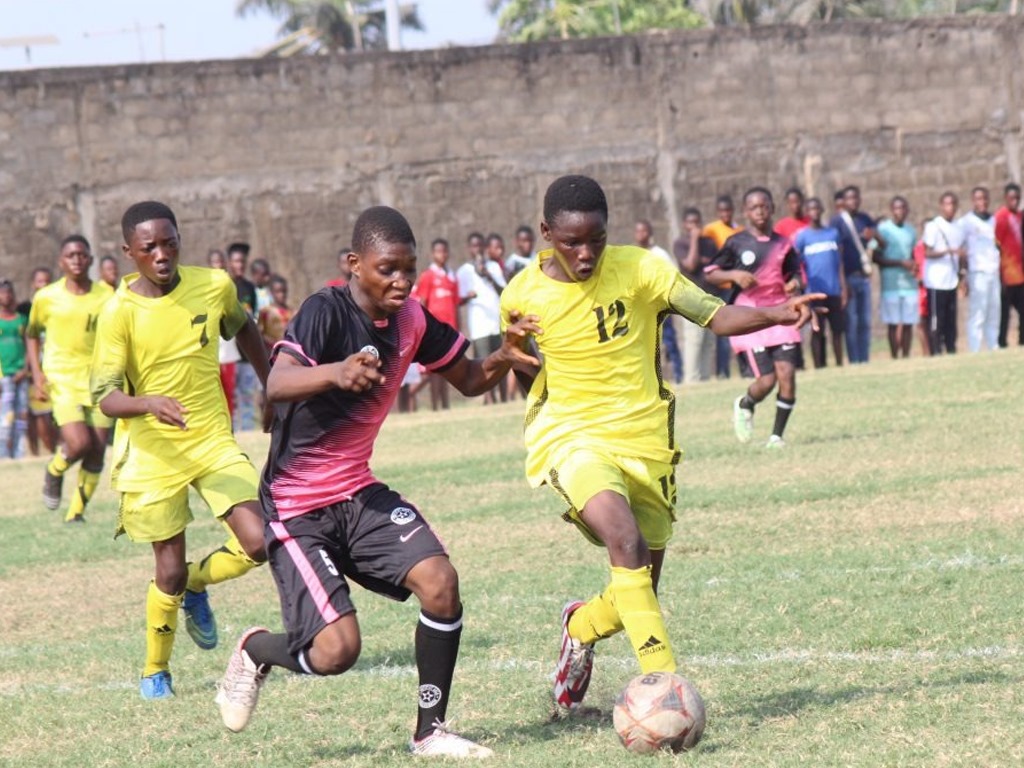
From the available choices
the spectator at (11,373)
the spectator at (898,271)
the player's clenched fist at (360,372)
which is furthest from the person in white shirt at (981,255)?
the player's clenched fist at (360,372)

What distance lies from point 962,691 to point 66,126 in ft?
61.1

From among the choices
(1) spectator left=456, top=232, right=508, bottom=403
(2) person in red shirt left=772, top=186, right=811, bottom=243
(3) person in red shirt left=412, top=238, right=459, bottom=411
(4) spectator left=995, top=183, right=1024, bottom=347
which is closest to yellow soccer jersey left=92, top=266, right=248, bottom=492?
(3) person in red shirt left=412, top=238, right=459, bottom=411

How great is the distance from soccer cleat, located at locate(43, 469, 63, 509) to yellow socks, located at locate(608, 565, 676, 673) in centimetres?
908

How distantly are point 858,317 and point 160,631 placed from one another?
15.6m

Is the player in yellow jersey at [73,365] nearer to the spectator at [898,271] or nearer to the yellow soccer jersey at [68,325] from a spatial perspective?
the yellow soccer jersey at [68,325]

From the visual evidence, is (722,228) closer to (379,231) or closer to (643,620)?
(379,231)

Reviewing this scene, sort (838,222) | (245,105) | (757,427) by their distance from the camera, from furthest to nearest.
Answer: (245,105)
(838,222)
(757,427)

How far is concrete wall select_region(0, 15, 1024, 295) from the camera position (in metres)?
22.9

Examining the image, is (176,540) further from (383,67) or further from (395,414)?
(383,67)

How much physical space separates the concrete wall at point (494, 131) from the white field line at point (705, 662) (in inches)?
619

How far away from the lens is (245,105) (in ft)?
77.2

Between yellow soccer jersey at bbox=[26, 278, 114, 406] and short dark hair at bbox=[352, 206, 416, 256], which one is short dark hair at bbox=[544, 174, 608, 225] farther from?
yellow soccer jersey at bbox=[26, 278, 114, 406]

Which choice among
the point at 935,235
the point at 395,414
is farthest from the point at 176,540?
the point at 935,235

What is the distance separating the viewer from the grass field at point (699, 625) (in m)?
6.07
